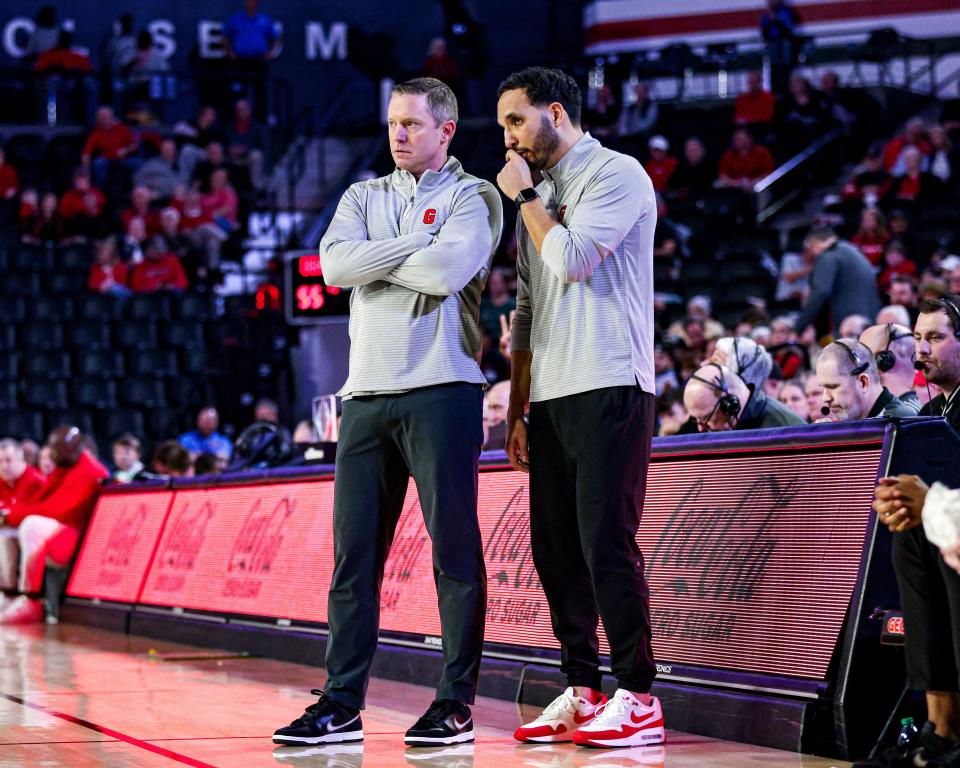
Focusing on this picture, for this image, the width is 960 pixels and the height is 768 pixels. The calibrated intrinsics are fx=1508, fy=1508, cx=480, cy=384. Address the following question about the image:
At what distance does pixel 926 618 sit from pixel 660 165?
43.2 feet

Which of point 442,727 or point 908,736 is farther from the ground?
point 908,736

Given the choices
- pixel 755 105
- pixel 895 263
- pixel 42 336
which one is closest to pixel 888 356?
pixel 895 263

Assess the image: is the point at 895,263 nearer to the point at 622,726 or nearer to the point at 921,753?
the point at 622,726

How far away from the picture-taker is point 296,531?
681 cm

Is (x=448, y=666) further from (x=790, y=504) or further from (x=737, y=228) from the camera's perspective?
(x=737, y=228)

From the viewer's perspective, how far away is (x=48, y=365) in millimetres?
14297

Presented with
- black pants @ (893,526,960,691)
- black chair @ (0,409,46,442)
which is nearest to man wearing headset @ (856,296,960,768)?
black pants @ (893,526,960,691)

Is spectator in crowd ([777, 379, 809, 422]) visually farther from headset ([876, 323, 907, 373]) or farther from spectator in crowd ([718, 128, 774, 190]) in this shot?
spectator in crowd ([718, 128, 774, 190])

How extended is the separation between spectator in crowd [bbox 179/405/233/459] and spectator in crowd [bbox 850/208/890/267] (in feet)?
18.1

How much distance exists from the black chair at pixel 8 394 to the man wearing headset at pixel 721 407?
9.49 m

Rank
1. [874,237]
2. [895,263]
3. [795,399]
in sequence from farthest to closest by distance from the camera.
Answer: [874,237] < [895,263] < [795,399]

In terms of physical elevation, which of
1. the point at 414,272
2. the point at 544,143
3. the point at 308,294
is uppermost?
the point at 544,143

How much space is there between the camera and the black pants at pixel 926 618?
3.31m

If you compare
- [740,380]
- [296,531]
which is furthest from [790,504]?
[296,531]
